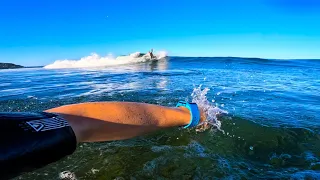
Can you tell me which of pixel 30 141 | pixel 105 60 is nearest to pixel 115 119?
pixel 30 141

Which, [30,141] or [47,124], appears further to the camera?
[47,124]

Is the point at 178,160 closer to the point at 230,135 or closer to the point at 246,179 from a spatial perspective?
the point at 246,179

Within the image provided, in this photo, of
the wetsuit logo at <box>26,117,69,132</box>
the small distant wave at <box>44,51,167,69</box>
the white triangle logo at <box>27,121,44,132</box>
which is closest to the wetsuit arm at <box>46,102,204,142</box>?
the wetsuit logo at <box>26,117,69,132</box>

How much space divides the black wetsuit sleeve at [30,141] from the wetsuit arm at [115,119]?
21 cm

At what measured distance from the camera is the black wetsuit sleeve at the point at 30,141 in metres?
1.19

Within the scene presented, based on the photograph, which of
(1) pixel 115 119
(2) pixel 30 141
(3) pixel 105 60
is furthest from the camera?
(3) pixel 105 60

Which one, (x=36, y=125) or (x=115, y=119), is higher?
(x=36, y=125)

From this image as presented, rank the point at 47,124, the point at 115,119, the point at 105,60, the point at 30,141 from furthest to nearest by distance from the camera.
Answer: the point at 105,60
the point at 115,119
the point at 47,124
the point at 30,141

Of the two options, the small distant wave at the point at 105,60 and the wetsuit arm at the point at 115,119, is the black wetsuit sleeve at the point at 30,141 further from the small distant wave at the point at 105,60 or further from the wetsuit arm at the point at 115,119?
the small distant wave at the point at 105,60

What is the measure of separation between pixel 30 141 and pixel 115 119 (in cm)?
76

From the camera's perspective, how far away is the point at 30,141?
1.26m

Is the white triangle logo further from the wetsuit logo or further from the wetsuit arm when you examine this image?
the wetsuit arm

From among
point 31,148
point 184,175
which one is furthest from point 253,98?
point 31,148

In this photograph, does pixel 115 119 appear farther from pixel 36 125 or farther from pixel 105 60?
pixel 105 60
